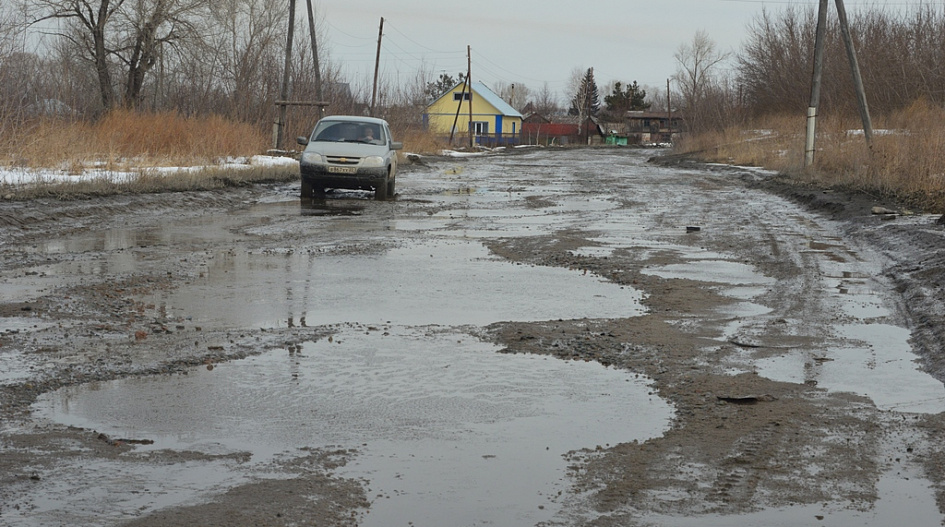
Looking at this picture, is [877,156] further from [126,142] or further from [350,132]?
[126,142]

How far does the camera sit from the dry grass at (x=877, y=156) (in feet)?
54.9

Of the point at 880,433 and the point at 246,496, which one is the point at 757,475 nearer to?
the point at 880,433

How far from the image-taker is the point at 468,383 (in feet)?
19.0

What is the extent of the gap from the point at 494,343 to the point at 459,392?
1335 mm

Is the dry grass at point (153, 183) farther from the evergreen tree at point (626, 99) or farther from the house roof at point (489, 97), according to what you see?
the evergreen tree at point (626, 99)

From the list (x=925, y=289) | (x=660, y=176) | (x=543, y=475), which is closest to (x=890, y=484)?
(x=543, y=475)

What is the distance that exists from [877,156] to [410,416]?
1717 centimetres

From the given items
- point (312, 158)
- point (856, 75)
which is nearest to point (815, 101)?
point (856, 75)

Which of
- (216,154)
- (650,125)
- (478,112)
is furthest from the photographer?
(650,125)

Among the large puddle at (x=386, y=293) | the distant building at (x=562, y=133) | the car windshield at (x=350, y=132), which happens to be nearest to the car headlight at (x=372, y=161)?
the car windshield at (x=350, y=132)

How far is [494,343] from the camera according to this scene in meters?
6.89

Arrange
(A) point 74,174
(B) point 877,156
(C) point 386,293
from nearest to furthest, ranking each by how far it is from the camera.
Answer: (C) point 386,293 → (A) point 74,174 → (B) point 877,156

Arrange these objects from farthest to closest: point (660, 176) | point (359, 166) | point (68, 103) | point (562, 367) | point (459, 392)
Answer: point (660, 176)
point (68, 103)
point (359, 166)
point (562, 367)
point (459, 392)

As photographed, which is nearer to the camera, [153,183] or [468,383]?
[468,383]
